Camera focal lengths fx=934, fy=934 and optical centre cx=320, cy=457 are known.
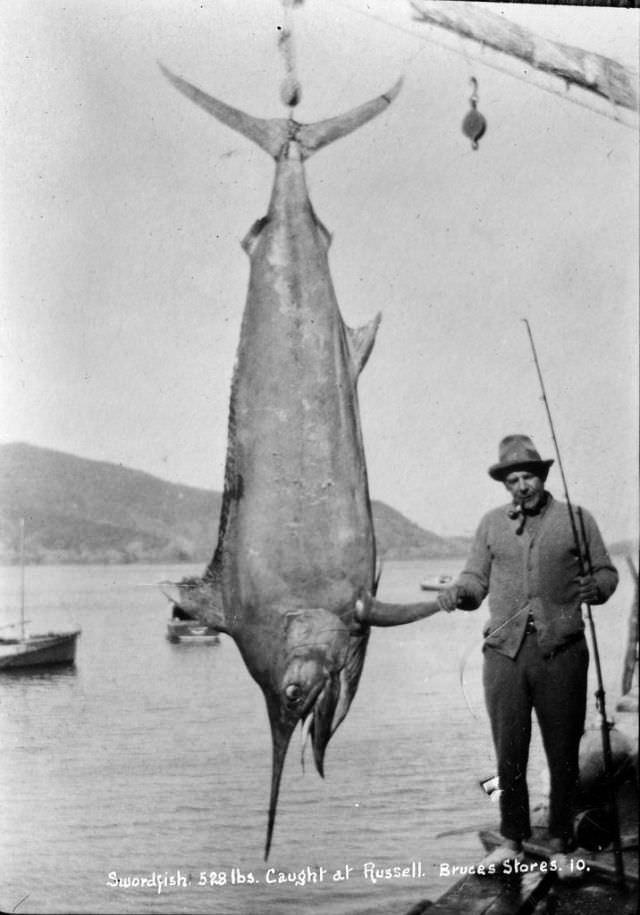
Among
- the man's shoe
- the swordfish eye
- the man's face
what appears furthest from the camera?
the man's face

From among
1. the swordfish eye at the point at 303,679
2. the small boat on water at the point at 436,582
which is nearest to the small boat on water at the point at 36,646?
the swordfish eye at the point at 303,679

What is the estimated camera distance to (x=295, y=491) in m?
2.67

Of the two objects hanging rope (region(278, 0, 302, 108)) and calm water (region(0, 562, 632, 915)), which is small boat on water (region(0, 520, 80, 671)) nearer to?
calm water (region(0, 562, 632, 915))

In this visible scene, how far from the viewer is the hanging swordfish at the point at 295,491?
2.66 m

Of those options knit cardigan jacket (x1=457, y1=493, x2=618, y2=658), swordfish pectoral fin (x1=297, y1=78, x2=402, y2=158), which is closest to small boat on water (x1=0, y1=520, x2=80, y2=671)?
knit cardigan jacket (x1=457, y1=493, x2=618, y2=658)

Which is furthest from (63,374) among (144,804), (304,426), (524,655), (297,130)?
(524,655)

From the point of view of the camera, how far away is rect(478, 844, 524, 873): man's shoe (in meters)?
2.74

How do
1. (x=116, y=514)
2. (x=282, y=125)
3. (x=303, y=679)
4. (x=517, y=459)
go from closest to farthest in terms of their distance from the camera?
(x=303, y=679) → (x=282, y=125) → (x=517, y=459) → (x=116, y=514)

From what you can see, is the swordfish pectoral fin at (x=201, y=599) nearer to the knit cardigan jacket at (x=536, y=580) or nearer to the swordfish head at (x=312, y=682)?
the swordfish head at (x=312, y=682)

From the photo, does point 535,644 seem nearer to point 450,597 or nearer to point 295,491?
point 450,597

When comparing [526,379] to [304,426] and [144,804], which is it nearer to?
[304,426]

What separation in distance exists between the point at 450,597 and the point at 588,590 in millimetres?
419

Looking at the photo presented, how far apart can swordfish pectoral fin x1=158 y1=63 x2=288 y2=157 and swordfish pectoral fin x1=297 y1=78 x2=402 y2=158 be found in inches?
2.5

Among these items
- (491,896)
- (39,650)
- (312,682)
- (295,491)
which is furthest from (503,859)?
(39,650)
